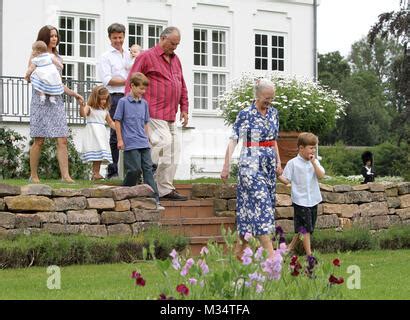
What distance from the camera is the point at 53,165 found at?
59.2 feet

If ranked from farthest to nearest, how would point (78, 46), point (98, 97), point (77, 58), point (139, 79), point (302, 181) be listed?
point (78, 46) → point (77, 58) → point (98, 97) → point (139, 79) → point (302, 181)

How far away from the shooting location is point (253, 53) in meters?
26.3

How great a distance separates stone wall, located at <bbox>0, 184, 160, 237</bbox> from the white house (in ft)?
29.5

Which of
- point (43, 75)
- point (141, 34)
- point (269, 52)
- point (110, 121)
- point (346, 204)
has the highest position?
point (141, 34)

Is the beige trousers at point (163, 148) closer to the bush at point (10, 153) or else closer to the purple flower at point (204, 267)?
the bush at point (10, 153)

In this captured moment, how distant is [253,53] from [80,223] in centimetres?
1494

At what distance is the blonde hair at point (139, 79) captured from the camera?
40.3 feet

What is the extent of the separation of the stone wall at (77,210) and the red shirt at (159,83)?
1.03 m

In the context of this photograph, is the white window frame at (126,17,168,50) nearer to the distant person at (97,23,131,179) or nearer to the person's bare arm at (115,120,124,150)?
the distant person at (97,23,131,179)

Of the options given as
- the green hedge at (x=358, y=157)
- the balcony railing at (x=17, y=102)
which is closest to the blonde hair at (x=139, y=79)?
the balcony railing at (x=17, y=102)

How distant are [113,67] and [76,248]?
4.02 metres

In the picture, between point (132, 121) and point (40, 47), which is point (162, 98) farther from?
point (40, 47)

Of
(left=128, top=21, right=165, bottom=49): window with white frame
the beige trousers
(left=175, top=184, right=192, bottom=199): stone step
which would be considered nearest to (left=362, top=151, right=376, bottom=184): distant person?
(left=128, top=21, right=165, bottom=49): window with white frame

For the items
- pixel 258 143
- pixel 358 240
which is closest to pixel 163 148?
pixel 258 143
